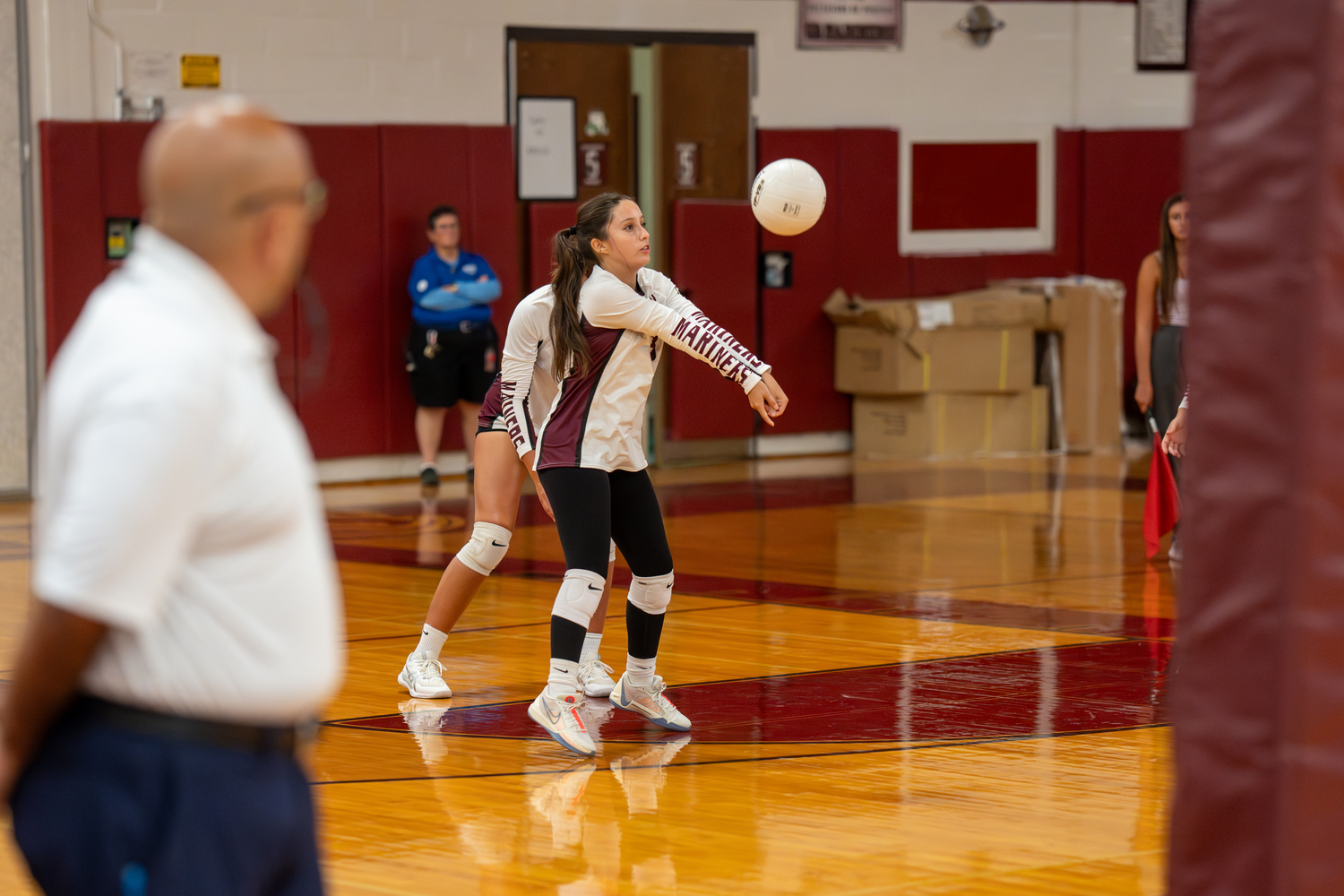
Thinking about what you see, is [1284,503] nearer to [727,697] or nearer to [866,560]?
[727,697]

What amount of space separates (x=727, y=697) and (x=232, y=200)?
4.43m

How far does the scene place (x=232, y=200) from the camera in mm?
2160

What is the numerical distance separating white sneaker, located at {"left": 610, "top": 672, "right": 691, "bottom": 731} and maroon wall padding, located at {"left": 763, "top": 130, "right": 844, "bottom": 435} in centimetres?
936

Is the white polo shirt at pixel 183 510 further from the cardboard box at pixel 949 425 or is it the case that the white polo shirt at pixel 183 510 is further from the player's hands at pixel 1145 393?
the cardboard box at pixel 949 425

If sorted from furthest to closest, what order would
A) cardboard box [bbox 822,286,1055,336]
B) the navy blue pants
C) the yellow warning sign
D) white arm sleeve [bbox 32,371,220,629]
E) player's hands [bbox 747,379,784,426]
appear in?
cardboard box [bbox 822,286,1055,336], the yellow warning sign, player's hands [bbox 747,379,784,426], the navy blue pants, white arm sleeve [bbox 32,371,220,629]

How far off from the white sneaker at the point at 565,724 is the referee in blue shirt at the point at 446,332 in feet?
25.9

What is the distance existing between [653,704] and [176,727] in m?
3.84

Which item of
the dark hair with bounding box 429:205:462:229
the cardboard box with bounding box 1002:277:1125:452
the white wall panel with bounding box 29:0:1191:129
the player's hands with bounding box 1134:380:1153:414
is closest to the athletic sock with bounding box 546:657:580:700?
the player's hands with bounding box 1134:380:1153:414

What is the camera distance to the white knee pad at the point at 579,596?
5.61 meters

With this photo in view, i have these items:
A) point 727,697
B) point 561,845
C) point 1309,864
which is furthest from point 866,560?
point 1309,864

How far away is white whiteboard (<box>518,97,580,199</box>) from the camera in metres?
14.3

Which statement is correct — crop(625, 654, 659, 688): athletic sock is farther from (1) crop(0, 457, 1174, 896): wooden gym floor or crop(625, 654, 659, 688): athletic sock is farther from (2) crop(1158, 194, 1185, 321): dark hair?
(2) crop(1158, 194, 1185, 321): dark hair

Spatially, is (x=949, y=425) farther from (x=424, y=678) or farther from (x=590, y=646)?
(x=424, y=678)

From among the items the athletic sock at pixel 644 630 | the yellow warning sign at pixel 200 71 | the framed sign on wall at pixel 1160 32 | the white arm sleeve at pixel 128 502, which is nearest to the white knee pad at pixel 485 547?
the athletic sock at pixel 644 630
